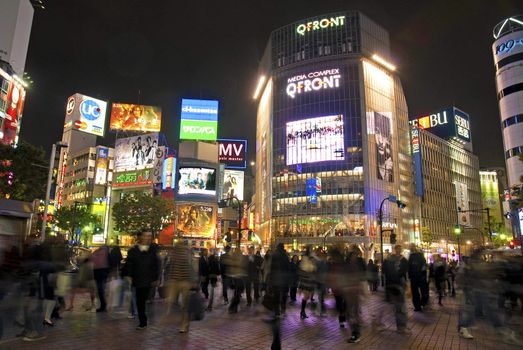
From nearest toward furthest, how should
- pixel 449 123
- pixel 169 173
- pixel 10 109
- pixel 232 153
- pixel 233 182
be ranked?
pixel 10 109
pixel 169 173
pixel 232 153
pixel 233 182
pixel 449 123

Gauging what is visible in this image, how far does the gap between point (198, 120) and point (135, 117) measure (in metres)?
15.5

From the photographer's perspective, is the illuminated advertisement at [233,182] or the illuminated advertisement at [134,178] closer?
the illuminated advertisement at [134,178]

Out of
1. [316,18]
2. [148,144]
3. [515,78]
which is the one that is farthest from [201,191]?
[515,78]

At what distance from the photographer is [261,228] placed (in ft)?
275

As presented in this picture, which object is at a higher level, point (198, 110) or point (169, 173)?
point (198, 110)

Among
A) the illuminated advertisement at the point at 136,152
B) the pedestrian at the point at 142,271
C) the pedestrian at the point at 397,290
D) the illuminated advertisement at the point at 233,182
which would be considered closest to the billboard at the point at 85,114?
the illuminated advertisement at the point at 136,152

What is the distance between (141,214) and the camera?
171 feet

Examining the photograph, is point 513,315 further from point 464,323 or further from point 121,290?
point 121,290

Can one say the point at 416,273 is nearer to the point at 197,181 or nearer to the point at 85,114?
the point at 197,181

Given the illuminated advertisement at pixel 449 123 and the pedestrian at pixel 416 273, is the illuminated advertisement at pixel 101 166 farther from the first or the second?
the pedestrian at pixel 416 273

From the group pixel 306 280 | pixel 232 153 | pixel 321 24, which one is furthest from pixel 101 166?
pixel 306 280

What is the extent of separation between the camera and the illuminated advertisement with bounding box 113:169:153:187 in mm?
68562

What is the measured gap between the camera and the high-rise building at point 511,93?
58875 millimetres

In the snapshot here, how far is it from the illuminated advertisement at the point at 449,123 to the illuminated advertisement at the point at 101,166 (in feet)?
244
